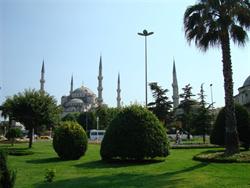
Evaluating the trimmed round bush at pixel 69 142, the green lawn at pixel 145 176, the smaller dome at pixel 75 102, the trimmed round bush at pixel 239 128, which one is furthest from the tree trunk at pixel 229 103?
the smaller dome at pixel 75 102

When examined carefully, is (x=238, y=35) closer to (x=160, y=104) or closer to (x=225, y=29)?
(x=225, y=29)

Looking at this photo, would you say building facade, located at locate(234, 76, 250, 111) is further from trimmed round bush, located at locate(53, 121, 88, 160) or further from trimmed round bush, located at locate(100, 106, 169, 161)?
trimmed round bush, located at locate(100, 106, 169, 161)

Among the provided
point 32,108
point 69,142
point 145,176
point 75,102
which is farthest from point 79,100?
point 145,176

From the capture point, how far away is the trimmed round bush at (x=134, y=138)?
19422 mm

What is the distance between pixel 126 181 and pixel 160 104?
164ft

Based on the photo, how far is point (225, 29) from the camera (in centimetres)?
2069

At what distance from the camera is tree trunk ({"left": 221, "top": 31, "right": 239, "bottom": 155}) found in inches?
780

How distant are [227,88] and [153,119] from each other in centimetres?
422

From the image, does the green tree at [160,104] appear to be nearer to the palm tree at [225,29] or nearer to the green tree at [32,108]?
the green tree at [32,108]

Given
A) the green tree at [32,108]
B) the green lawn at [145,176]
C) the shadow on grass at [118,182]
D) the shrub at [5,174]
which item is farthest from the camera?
the green tree at [32,108]

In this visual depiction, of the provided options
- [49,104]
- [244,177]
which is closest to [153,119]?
[244,177]

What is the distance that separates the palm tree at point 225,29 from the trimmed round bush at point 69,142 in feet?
27.7

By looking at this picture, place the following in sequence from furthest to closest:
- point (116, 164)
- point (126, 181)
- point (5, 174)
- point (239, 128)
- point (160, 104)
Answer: point (160, 104) < point (239, 128) < point (116, 164) < point (126, 181) < point (5, 174)

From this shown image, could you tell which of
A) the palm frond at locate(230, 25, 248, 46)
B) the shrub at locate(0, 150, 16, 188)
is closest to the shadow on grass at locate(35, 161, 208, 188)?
the shrub at locate(0, 150, 16, 188)
